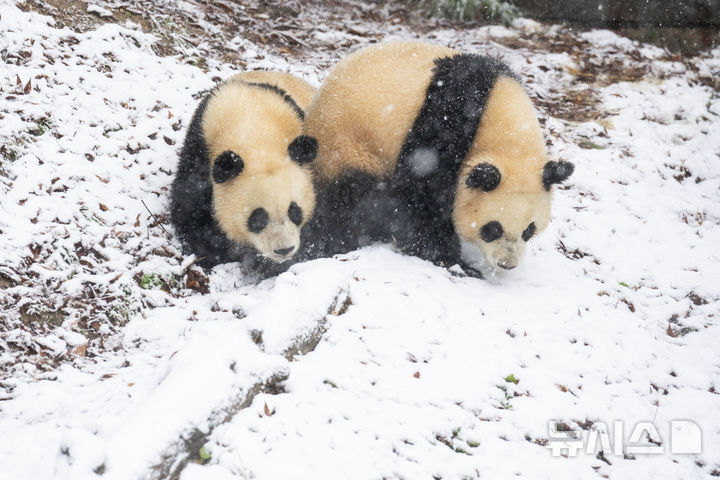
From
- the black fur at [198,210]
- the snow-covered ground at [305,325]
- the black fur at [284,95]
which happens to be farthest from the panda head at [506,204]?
the black fur at [198,210]

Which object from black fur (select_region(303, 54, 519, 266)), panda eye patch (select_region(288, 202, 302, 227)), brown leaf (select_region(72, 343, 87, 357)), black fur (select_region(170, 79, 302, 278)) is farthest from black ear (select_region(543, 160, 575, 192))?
brown leaf (select_region(72, 343, 87, 357))

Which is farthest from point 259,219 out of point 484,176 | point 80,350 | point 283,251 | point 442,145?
point 484,176

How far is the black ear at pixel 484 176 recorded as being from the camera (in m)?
5.35

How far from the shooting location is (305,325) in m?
4.23

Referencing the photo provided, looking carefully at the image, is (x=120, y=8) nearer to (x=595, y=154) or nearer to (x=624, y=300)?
(x=595, y=154)

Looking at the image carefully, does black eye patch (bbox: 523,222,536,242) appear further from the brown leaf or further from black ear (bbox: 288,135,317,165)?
the brown leaf

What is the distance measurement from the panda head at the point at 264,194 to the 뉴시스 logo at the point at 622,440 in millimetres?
2969

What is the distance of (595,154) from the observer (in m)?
8.33

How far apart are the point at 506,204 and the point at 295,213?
2.19m

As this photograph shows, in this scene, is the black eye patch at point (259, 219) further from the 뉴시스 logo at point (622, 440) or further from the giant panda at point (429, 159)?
the 뉴시스 logo at point (622, 440)

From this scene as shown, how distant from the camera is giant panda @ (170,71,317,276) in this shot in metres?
5.43

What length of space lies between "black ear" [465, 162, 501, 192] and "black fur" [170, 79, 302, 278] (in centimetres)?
230

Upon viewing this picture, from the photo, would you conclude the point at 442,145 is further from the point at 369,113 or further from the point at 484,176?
the point at 369,113

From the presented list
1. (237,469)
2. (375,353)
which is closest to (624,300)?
(375,353)
